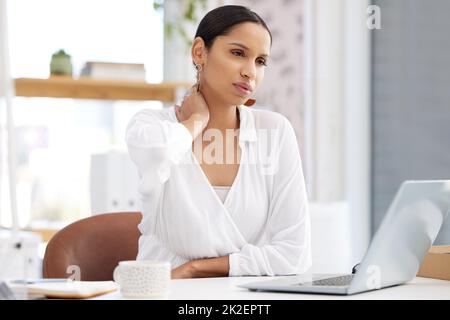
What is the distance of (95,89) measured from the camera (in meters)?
3.55

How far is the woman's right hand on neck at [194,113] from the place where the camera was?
1460 millimetres

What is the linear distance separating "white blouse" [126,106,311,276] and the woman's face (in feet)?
0.24

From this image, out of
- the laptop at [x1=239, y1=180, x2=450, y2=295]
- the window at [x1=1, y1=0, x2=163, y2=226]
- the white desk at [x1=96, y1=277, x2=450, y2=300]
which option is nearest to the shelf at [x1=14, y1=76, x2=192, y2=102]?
the window at [x1=1, y1=0, x2=163, y2=226]

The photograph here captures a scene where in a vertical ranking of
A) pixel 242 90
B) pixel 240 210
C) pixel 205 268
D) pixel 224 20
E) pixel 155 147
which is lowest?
pixel 205 268

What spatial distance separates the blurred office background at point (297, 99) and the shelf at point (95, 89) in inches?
2.2

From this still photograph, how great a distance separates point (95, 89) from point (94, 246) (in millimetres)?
1967

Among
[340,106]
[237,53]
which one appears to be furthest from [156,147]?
[340,106]

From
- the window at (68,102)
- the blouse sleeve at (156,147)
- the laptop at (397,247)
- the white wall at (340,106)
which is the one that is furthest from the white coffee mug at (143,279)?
the window at (68,102)

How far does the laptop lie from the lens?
1.09 m

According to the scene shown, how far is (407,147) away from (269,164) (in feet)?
5.57

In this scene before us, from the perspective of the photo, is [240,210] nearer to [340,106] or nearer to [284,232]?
[284,232]

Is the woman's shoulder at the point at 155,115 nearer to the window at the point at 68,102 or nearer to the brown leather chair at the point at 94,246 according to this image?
the brown leather chair at the point at 94,246
